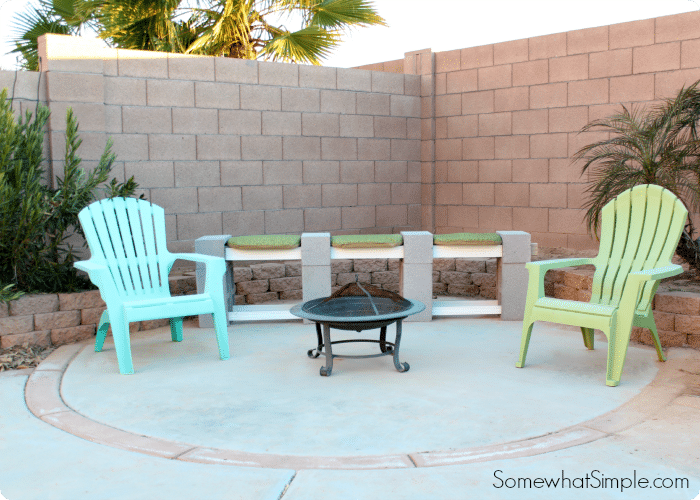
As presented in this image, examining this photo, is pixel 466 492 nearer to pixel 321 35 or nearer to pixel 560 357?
pixel 560 357

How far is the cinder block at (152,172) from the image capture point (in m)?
5.32

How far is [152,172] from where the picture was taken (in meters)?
5.40

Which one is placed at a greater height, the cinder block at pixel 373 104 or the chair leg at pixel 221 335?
the cinder block at pixel 373 104

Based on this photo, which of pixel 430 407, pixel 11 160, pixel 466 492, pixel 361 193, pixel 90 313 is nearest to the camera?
pixel 466 492

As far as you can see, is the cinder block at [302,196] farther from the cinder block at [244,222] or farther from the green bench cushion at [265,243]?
the green bench cushion at [265,243]

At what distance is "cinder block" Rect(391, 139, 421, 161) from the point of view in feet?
22.2

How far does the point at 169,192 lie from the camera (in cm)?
550

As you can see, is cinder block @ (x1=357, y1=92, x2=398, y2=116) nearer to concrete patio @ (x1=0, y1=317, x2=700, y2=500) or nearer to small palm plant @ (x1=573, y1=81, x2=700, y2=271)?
small palm plant @ (x1=573, y1=81, x2=700, y2=271)

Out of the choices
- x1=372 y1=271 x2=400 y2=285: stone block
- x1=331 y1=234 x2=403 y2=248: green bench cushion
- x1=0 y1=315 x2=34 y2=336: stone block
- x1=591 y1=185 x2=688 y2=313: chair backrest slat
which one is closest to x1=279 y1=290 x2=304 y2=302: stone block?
x1=372 y1=271 x2=400 y2=285: stone block

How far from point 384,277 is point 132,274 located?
2.58m

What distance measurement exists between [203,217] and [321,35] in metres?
2.51

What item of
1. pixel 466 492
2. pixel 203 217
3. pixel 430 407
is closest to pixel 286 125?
pixel 203 217

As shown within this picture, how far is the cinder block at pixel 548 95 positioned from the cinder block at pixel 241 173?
104 inches

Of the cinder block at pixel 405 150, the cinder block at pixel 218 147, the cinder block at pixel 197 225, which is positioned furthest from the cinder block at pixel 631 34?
the cinder block at pixel 197 225
